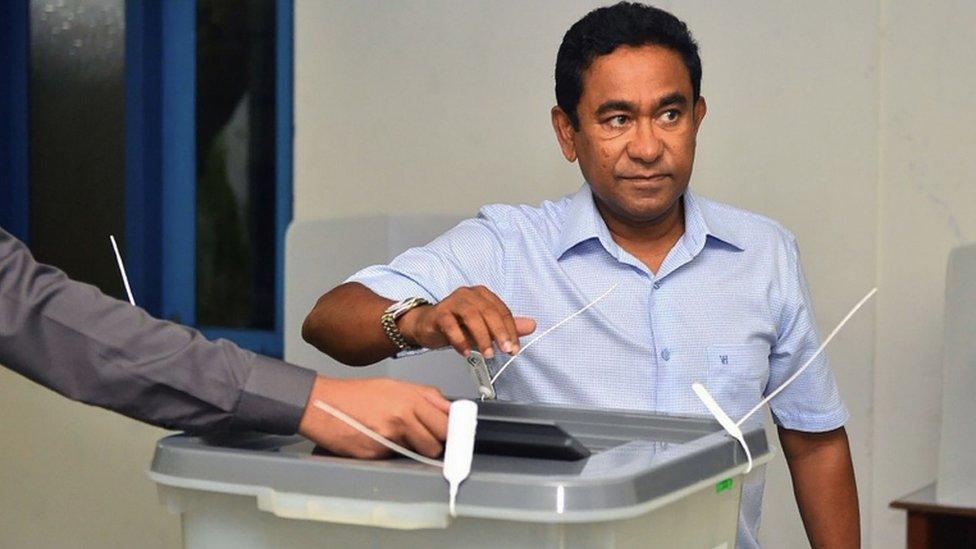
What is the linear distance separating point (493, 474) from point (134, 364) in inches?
13.6

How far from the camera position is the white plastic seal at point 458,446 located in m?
1.00

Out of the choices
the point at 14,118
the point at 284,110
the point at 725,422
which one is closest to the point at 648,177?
the point at 725,422

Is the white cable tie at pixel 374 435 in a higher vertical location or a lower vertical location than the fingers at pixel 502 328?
lower

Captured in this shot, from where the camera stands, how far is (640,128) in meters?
1.73

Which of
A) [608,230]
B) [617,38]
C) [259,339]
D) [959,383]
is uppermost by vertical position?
[617,38]

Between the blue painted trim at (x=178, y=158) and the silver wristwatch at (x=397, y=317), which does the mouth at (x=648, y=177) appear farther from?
the blue painted trim at (x=178, y=158)

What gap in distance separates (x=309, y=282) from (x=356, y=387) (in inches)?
61.4

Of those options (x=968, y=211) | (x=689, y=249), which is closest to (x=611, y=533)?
(x=689, y=249)

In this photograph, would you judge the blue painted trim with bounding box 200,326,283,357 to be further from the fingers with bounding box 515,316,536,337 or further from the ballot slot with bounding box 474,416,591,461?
the ballot slot with bounding box 474,416,591,461

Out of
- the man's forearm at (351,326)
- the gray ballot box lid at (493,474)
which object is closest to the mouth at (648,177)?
the man's forearm at (351,326)

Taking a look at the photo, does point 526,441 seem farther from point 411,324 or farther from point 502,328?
point 411,324

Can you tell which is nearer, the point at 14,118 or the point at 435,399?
the point at 435,399

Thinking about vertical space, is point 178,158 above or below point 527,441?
above

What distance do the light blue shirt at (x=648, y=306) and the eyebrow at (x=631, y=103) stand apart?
0.13m
